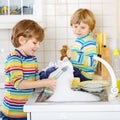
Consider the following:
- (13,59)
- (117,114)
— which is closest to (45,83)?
(13,59)

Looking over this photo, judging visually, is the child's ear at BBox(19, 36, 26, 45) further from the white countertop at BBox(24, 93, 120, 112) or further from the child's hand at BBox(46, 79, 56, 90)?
the white countertop at BBox(24, 93, 120, 112)

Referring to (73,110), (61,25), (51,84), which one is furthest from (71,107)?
(61,25)

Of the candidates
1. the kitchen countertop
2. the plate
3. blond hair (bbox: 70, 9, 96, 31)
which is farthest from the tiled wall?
the kitchen countertop

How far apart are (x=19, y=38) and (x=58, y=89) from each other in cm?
35

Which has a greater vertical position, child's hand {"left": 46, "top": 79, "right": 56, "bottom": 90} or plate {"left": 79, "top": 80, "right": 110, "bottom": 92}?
child's hand {"left": 46, "top": 79, "right": 56, "bottom": 90}

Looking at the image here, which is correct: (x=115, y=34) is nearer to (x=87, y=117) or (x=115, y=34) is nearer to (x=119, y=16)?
(x=119, y=16)

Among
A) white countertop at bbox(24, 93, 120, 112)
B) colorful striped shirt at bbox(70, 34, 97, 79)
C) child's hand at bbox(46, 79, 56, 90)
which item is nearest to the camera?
white countertop at bbox(24, 93, 120, 112)

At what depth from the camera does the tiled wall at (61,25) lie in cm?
238

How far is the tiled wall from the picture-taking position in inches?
93.5

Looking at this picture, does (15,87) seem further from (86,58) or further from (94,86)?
(86,58)

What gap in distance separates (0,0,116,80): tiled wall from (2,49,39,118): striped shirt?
71cm

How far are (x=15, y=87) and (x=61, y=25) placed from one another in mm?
906

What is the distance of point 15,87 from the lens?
1.61 metres

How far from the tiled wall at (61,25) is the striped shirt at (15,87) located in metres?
0.71
